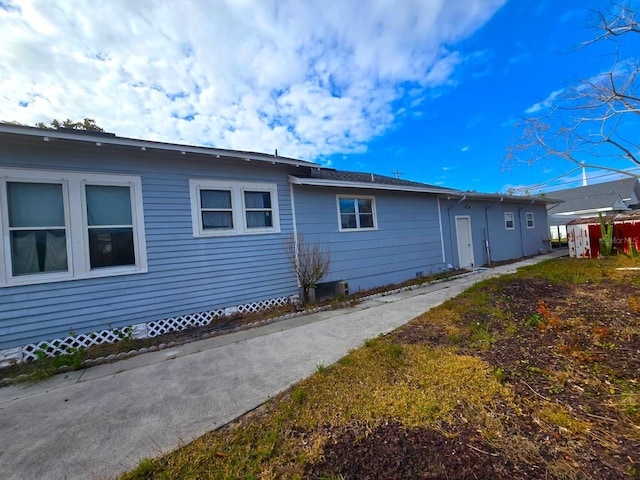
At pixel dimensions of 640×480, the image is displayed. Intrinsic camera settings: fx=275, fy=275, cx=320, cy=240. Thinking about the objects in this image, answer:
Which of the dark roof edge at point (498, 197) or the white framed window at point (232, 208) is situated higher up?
the dark roof edge at point (498, 197)

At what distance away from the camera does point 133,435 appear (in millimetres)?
2387

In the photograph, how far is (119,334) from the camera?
4895mm

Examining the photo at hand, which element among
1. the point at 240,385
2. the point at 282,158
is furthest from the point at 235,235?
the point at 240,385

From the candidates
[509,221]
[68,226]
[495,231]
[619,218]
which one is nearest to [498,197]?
[495,231]

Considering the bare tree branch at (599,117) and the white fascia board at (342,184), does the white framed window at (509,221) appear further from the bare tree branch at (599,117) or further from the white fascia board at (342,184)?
the bare tree branch at (599,117)

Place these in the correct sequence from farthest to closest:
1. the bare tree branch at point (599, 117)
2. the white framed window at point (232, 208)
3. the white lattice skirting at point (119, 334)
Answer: the white framed window at point (232, 208), the bare tree branch at point (599, 117), the white lattice skirting at point (119, 334)

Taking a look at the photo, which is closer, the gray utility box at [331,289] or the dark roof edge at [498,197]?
the gray utility box at [331,289]

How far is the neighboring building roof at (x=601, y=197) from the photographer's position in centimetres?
2291

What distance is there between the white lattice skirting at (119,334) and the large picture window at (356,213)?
10.8 ft

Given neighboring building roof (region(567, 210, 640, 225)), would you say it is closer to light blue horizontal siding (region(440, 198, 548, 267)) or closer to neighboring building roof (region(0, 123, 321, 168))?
light blue horizontal siding (region(440, 198, 548, 267))

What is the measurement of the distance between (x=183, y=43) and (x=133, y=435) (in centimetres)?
726

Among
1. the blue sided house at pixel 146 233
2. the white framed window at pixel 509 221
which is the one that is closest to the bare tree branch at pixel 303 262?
the blue sided house at pixel 146 233

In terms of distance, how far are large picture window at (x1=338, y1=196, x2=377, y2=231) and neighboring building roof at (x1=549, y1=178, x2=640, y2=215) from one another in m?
22.3

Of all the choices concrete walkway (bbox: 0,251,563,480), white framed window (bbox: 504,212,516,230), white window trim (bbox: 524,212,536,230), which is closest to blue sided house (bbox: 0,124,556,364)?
concrete walkway (bbox: 0,251,563,480)
